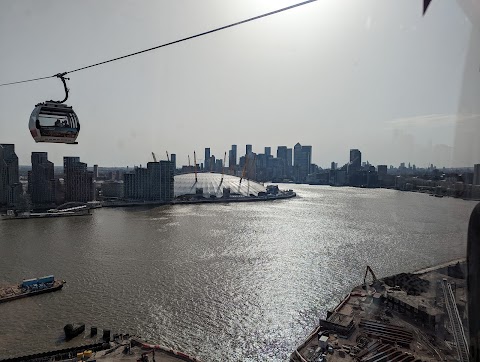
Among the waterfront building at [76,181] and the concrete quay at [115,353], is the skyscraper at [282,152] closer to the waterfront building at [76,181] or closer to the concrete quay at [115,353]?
the waterfront building at [76,181]

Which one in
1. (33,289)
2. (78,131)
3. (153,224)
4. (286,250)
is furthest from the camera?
(153,224)

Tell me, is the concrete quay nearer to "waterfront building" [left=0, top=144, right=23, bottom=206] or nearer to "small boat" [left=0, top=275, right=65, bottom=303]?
"small boat" [left=0, top=275, right=65, bottom=303]

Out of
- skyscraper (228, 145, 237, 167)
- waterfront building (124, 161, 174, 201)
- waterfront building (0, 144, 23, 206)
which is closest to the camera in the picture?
waterfront building (0, 144, 23, 206)

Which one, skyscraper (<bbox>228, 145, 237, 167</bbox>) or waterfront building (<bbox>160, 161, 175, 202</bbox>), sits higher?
skyscraper (<bbox>228, 145, 237, 167</bbox>)

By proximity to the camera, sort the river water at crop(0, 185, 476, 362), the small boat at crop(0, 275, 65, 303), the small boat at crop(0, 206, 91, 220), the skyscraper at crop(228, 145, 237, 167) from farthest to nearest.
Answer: the skyscraper at crop(228, 145, 237, 167), the small boat at crop(0, 206, 91, 220), the small boat at crop(0, 275, 65, 303), the river water at crop(0, 185, 476, 362)

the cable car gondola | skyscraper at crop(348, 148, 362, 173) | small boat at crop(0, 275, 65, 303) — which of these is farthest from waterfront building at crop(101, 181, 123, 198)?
skyscraper at crop(348, 148, 362, 173)

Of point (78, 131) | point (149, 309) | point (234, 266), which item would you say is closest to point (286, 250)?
point (234, 266)

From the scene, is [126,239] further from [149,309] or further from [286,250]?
[149,309]
